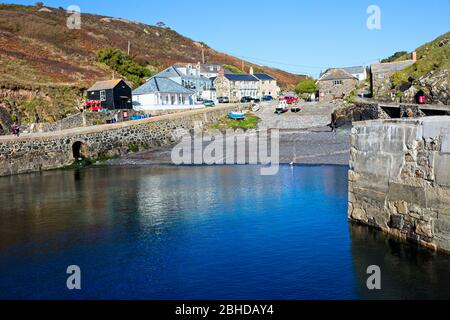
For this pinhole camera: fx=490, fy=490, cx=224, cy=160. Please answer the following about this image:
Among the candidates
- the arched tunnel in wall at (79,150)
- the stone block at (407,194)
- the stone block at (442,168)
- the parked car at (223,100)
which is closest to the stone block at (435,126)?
the stone block at (442,168)

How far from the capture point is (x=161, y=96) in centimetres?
7331

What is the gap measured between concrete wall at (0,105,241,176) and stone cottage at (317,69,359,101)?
3082 cm

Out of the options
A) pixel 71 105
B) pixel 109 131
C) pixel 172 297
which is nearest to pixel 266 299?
pixel 172 297

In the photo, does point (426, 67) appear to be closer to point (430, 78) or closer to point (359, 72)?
point (430, 78)

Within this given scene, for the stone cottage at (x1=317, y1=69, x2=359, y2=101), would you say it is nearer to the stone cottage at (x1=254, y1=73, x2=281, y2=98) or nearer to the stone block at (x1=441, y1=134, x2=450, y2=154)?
the stone cottage at (x1=254, y1=73, x2=281, y2=98)

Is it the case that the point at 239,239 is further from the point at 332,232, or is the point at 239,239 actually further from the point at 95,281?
the point at 95,281

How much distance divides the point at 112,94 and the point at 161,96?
390 inches

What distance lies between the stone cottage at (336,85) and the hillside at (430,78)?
21.5 m

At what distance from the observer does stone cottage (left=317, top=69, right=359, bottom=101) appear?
84.8m

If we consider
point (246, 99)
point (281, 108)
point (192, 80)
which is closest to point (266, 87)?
point (246, 99)

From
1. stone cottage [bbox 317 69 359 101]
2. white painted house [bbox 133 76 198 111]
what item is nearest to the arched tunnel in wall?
white painted house [bbox 133 76 198 111]

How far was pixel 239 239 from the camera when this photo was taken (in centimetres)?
2283

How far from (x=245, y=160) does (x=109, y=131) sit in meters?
16.5

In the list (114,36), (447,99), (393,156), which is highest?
(114,36)
